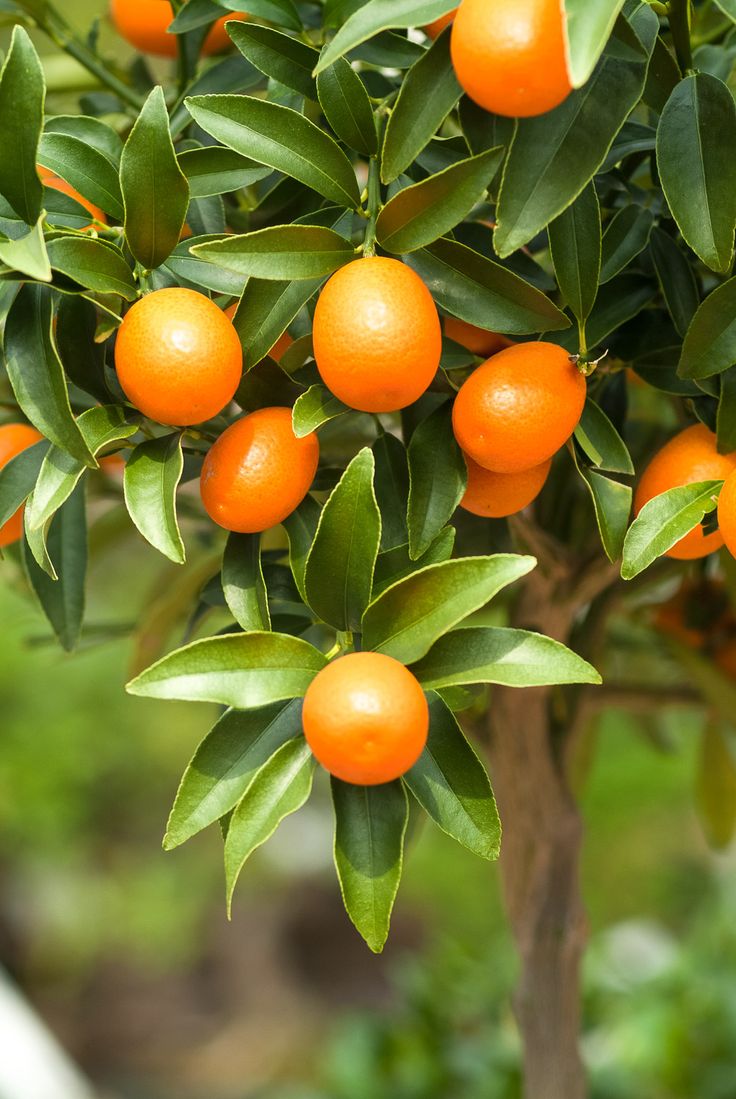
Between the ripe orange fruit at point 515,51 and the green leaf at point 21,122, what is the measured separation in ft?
0.44

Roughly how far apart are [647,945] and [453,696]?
1.43m

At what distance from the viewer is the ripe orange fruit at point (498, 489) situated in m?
0.42

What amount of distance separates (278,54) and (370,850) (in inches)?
11.3

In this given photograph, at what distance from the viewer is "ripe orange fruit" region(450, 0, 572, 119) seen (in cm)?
32

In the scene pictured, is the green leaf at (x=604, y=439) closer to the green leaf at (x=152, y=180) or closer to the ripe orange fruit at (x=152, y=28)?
the green leaf at (x=152, y=180)

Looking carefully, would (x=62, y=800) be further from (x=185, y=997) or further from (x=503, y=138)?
(x=503, y=138)

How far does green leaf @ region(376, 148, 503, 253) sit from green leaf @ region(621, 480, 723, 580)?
0.40 feet

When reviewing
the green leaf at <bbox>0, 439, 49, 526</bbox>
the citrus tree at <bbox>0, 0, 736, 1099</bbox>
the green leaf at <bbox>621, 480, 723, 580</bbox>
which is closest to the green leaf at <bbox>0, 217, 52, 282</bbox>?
the citrus tree at <bbox>0, 0, 736, 1099</bbox>

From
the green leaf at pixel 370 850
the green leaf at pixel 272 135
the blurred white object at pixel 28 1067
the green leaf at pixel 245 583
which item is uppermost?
the green leaf at pixel 272 135

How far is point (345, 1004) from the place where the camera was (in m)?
2.54

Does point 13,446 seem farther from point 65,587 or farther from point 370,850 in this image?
point 370,850

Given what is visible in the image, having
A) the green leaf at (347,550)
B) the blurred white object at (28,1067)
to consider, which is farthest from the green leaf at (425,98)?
the blurred white object at (28,1067)

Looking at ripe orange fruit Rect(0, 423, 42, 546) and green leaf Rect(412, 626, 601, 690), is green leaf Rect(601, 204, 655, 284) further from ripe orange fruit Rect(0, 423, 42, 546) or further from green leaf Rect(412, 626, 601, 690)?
ripe orange fruit Rect(0, 423, 42, 546)

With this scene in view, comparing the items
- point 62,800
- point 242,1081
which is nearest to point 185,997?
point 242,1081
